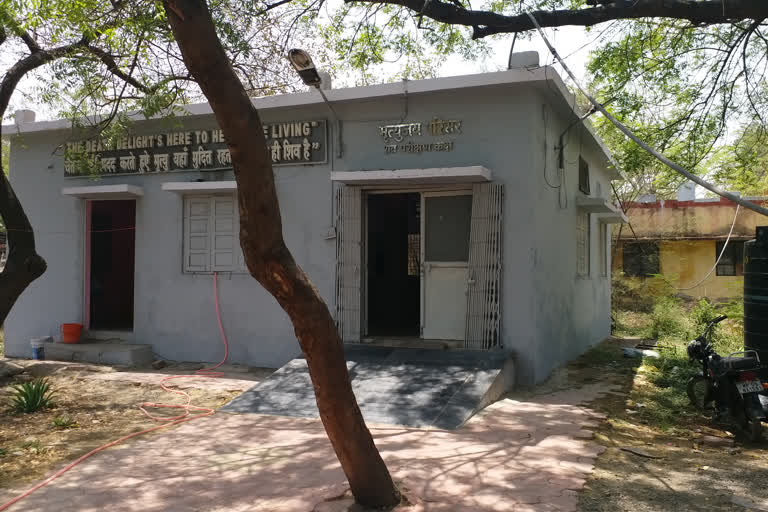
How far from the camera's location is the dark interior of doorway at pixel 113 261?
11969 mm

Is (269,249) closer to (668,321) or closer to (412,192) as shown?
(412,192)

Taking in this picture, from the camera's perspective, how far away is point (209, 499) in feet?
13.2

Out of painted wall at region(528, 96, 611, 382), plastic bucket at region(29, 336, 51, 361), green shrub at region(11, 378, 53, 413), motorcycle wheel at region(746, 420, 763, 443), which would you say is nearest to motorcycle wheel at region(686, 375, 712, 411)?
motorcycle wheel at region(746, 420, 763, 443)

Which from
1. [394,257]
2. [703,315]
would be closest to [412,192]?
[394,257]

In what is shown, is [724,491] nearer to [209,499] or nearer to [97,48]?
[209,499]

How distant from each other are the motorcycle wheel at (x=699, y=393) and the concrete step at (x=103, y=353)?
23.8 ft

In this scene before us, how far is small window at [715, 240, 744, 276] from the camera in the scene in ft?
62.1

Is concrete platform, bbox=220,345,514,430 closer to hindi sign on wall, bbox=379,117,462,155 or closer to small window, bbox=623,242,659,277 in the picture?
hindi sign on wall, bbox=379,117,462,155

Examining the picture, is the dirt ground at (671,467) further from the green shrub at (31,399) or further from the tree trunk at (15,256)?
the tree trunk at (15,256)

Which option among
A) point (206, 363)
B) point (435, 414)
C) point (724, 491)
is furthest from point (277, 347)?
point (724, 491)

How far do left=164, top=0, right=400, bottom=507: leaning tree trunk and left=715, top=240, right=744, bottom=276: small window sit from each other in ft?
60.5

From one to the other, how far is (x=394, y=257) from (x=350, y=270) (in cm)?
400

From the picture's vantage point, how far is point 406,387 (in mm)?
6641

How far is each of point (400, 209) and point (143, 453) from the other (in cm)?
782
